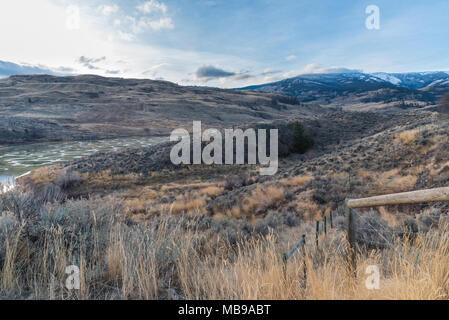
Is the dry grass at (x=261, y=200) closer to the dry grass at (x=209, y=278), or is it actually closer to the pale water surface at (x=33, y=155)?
the dry grass at (x=209, y=278)

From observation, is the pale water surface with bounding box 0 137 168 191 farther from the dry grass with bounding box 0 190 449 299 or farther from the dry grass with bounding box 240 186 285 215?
the dry grass with bounding box 0 190 449 299

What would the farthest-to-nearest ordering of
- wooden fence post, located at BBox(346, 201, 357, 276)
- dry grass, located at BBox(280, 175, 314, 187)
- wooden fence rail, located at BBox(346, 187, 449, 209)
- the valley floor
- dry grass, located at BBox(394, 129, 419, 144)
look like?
dry grass, located at BBox(394, 129, 419, 144), dry grass, located at BBox(280, 175, 314, 187), wooden fence post, located at BBox(346, 201, 357, 276), the valley floor, wooden fence rail, located at BBox(346, 187, 449, 209)

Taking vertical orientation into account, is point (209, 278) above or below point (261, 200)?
above

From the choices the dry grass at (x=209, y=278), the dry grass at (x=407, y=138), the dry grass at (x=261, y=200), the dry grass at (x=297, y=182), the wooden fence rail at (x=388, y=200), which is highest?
the dry grass at (x=407, y=138)

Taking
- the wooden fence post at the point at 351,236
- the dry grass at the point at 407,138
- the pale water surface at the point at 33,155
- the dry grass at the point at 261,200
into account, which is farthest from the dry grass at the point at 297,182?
the pale water surface at the point at 33,155

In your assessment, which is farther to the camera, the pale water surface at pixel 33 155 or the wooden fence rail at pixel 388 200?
the pale water surface at pixel 33 155

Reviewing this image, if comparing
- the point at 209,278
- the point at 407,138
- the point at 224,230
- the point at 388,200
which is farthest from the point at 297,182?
the point at 209,278

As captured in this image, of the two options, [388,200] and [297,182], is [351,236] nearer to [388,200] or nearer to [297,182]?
[388,200]

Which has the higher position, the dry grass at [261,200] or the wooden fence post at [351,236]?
the wooden fence post at [351,236]

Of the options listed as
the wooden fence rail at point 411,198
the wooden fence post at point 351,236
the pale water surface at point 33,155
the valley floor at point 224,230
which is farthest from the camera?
the pale water surface at point 33,155

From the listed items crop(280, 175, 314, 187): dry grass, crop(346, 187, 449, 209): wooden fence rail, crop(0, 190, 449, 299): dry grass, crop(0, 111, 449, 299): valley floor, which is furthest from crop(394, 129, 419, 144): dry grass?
crop(346, 187, 449, 209): wooden fence rail

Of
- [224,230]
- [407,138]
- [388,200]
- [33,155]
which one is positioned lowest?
[224,230]

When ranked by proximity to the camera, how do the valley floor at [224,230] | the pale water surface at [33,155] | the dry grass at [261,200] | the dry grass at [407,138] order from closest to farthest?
the valley floor at [224,230]
the dry grass at [261,200]
the dry grass at [407,138]
the pale water surface at [33,155]
